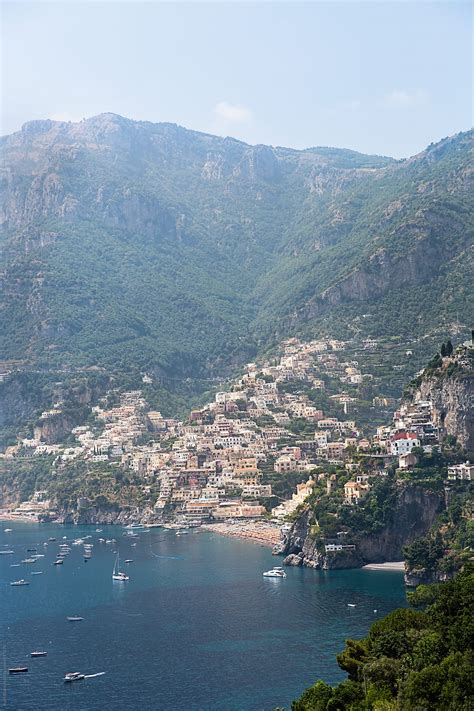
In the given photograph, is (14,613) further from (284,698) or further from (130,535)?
(130,535)

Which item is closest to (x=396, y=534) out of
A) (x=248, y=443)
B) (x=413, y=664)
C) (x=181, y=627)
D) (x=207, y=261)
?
(x=181, y=627)

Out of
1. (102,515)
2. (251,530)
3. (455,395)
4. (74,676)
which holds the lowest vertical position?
(74,676)

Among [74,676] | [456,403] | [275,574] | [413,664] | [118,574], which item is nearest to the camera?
[413,664]

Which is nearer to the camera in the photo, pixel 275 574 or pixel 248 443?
pixel 275 574

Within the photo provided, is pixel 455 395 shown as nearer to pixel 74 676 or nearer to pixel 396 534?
pixel 396 534

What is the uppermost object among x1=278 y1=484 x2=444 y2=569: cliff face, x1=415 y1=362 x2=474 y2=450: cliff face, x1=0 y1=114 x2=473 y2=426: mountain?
x1=0 y1=114 x2=473 y2=426: mountain

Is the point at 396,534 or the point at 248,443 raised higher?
the point at 248,443

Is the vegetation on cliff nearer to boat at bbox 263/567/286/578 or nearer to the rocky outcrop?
boat at bbox 263/567/286/578

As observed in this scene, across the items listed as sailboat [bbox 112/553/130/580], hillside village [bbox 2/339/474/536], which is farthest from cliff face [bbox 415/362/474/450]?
sailboat [bbox 112/553/130/580]
